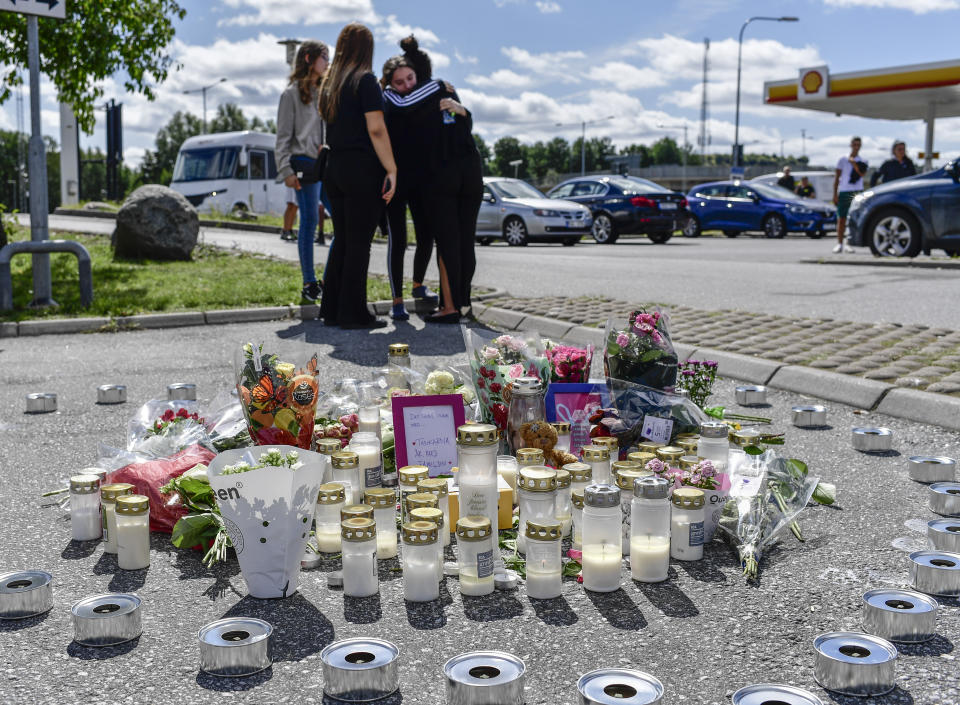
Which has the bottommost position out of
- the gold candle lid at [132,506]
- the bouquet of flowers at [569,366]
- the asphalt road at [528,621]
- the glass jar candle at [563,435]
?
the asphalt road at [528,621]

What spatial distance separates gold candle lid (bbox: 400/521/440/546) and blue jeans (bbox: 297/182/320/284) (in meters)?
5.91

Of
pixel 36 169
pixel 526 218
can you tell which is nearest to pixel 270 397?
pixel 36 169

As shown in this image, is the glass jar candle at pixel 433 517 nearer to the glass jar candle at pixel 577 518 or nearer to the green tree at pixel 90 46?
the glass jar candle at pixel 577 518

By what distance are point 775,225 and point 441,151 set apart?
62.1ft

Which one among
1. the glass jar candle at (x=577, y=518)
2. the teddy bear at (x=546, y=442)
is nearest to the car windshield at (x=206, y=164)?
the teddy bear at (x=546, y=442)

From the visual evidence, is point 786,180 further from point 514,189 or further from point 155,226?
point 155,226

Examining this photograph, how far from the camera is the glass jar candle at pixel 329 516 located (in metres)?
2.99

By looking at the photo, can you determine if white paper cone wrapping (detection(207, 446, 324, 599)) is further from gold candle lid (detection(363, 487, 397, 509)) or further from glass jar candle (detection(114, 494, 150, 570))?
glass jar candle (detection(114, 494, 150, 570))

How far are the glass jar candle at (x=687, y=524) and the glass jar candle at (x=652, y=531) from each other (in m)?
0.13

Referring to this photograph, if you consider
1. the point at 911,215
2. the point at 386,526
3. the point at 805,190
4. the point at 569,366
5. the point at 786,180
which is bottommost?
the point at 386,526

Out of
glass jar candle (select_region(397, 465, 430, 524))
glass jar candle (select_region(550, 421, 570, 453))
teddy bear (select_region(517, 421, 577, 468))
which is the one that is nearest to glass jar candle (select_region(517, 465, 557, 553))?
glass jar candle (select_region(397, 465, 430, 524))

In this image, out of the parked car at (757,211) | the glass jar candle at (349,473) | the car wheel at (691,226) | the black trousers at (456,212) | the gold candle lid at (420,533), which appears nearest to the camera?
the gold candle lid at (420,533)

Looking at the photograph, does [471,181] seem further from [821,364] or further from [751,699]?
[751,699]

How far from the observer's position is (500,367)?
12.8ft
